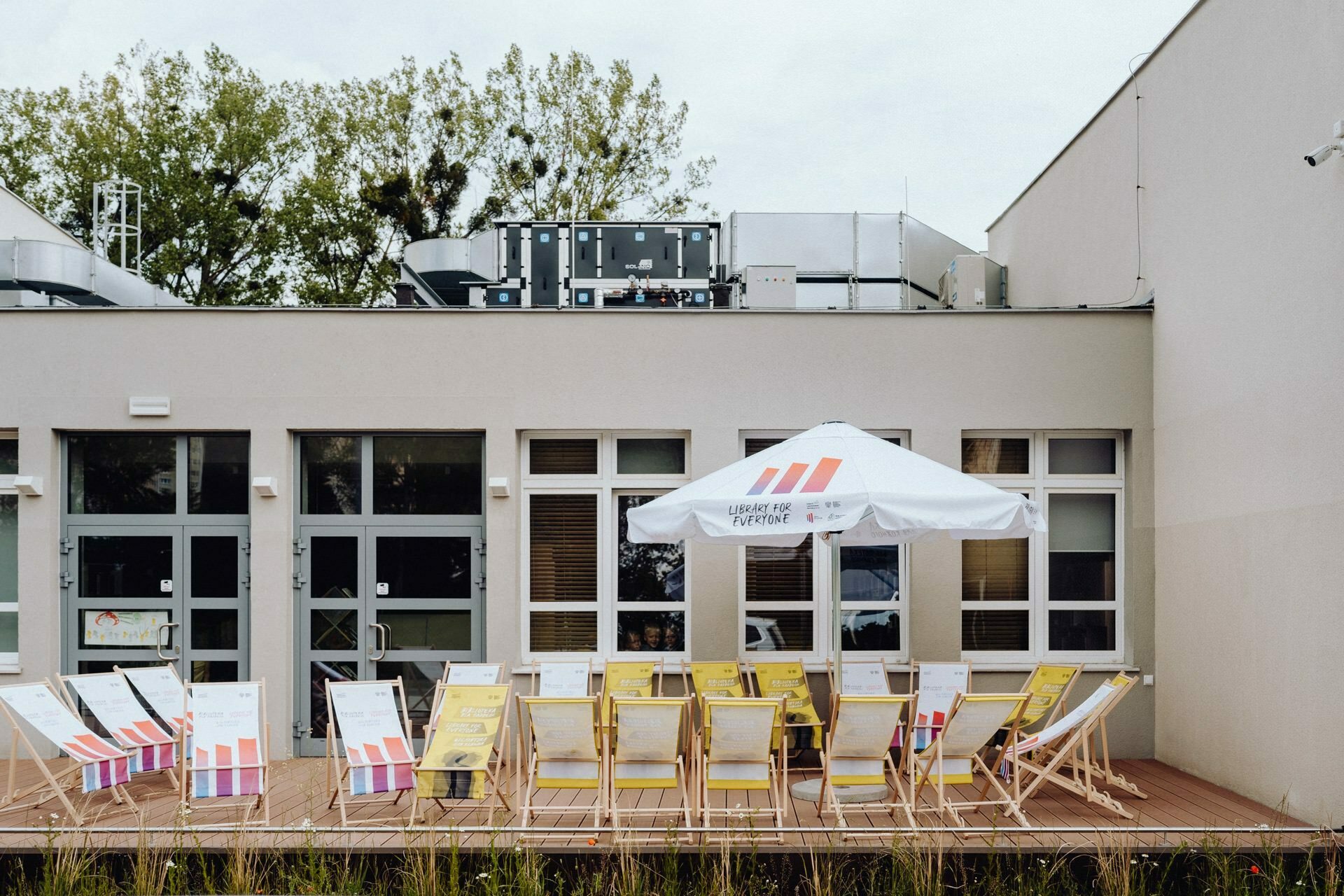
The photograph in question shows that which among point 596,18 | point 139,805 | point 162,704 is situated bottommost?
point 139,805

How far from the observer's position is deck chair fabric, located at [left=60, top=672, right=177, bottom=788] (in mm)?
6801

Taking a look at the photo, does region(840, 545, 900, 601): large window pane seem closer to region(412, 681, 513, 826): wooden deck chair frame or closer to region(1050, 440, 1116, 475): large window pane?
region(1050, 440, 1116, 475): large window pane

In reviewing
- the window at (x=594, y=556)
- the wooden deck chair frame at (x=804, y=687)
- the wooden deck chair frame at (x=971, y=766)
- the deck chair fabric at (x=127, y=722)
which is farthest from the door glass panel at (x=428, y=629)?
the wooden deck chair frame at (x=971, y=766)

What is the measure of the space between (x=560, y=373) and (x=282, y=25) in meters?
20.4

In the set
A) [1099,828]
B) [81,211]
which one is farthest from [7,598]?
[81,211]

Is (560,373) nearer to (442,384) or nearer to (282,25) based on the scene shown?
(442,384)

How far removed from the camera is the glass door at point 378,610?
326 inches

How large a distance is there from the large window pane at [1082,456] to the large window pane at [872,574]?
139 centimetres

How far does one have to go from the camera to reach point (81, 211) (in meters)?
23.4

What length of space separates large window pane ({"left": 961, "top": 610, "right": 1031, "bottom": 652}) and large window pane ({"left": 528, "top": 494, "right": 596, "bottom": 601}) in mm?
2826

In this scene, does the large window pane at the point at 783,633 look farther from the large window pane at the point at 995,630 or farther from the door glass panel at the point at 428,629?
the door glass panel at the point at 428,629

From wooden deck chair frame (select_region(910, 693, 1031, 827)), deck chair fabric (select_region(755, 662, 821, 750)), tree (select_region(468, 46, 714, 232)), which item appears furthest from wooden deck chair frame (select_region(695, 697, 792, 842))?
tree (select_region(468, 46, 714, 232))

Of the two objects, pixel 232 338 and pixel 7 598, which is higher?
pixel 232 338

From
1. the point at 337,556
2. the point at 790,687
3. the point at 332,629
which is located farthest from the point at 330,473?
the point at 790,687
